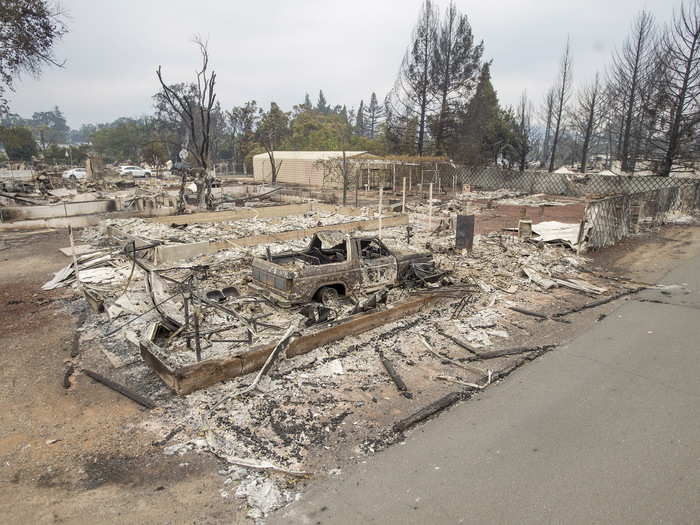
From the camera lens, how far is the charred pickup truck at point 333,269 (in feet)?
27.7

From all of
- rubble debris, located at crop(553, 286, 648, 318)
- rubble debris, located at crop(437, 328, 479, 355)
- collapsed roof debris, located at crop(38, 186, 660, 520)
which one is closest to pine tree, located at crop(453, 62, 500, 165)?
collapsed roof debris, located at crop(38, 186, 660, 520)

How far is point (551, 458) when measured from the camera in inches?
195

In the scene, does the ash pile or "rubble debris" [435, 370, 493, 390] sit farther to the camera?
"rubble debris" [435, 370, 493, 390]

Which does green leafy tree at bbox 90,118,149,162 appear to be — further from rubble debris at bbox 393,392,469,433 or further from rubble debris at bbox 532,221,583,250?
rubble debris at bbox 393,392,469,433

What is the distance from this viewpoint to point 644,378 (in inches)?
269

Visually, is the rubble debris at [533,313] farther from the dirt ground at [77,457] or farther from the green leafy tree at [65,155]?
the green leafy tree at [65,155]

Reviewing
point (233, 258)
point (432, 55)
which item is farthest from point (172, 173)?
point (233, 258)

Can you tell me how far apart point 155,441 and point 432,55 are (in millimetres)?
45006

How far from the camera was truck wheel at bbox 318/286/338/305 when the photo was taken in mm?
8758

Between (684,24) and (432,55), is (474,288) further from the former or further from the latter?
(432,55)

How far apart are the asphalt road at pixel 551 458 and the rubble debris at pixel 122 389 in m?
2.95

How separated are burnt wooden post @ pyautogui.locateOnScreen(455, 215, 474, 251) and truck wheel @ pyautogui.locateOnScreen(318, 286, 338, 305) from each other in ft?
23.6

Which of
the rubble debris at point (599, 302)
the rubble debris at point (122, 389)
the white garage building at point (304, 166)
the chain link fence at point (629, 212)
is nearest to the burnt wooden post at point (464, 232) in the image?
the chain link fence at point (629, 212)

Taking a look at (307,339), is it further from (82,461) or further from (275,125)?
(275,125)
